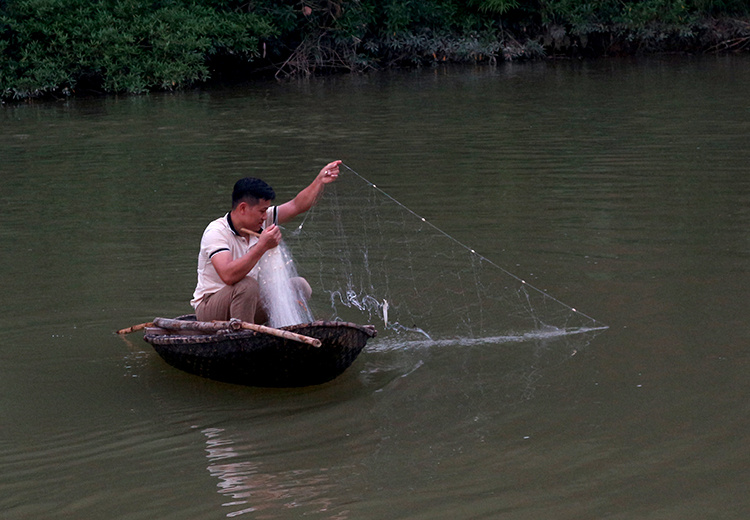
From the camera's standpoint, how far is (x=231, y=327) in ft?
15.9

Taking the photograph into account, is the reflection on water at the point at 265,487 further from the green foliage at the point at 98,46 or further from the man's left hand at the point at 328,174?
the green foliage at the point at 98,46

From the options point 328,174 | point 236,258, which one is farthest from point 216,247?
point 328,174

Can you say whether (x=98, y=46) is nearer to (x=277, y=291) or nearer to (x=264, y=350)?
(x=277, y=291)

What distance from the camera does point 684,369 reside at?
5.16 metres

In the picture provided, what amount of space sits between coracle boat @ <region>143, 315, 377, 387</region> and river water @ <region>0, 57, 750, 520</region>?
13 cm

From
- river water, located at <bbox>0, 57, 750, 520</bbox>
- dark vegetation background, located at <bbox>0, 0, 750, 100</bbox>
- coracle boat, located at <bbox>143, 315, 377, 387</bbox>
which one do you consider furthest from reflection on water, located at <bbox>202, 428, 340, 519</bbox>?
dark vegetation background, located at <bbox>0, 0, 750, 100</bbox>

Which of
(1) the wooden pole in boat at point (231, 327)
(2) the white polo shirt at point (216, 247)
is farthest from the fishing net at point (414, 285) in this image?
Result: (1) the wooden pole in boat at point (231, 327)

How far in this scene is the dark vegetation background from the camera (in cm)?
2003

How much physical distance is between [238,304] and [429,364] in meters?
1.18

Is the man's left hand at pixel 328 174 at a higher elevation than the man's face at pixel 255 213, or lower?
higher

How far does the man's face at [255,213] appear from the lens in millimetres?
5227

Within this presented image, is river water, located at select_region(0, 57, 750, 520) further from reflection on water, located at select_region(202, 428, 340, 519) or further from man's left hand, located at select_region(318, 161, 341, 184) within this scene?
man's left hand, located at select_region(318, 161, 341, 184)

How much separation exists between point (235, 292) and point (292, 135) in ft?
30.2

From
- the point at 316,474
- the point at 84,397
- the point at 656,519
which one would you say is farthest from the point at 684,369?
the point at 84,397
